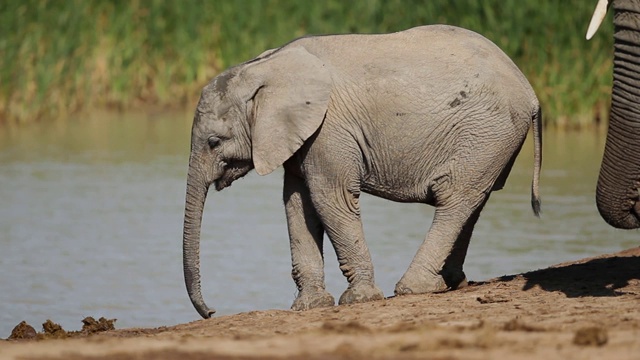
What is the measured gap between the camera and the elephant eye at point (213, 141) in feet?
30.6

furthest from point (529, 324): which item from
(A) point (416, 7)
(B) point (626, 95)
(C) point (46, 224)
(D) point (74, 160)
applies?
(A) point (416, 7)

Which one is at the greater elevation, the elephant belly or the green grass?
the green grass

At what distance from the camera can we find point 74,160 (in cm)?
1852

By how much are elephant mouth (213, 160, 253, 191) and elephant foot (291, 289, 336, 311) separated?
0.85 m

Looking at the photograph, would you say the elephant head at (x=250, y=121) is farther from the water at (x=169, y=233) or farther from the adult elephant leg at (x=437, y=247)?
the water at (x=169, y=233)

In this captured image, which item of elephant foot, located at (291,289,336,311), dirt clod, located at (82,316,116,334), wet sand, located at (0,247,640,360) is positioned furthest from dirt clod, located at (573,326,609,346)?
dirt clod, located at (82,316,116,334)

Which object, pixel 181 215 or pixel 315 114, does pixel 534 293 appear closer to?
pixel 315 114

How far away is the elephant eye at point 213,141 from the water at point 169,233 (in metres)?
1.63

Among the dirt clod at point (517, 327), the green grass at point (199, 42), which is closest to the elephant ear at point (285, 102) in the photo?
the dirt clod at point (517, 327)

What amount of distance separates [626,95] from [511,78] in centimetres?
140

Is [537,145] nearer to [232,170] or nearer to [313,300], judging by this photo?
[313,300]

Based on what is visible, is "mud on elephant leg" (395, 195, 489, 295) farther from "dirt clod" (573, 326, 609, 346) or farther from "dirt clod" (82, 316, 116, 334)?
"dirt clod" (573, 326, 609, 346)

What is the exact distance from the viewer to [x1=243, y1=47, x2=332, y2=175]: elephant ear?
29.6 ft

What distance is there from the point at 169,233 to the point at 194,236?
4667 millimetres
